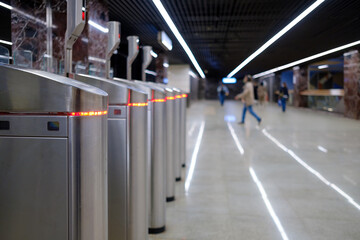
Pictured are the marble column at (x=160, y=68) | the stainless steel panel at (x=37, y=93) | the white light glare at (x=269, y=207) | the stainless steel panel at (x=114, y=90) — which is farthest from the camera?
the marble column at (x=160, y=68)

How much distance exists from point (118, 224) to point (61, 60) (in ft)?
11.0

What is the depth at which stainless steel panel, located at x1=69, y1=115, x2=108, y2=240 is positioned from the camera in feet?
4.94

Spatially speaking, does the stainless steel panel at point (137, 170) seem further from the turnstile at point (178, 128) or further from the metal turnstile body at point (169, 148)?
the turnstile at point (178, 128)

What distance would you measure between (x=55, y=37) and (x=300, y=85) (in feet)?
64.2

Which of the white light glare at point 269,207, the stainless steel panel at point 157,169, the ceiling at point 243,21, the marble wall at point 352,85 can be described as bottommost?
the white light glare at point 269,207

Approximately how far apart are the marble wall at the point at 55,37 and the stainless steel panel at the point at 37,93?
243 cm

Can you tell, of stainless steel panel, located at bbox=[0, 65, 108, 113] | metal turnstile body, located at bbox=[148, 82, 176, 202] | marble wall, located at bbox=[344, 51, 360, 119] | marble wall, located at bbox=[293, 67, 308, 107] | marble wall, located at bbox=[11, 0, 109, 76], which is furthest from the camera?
marble wall, located at bbox=[293, 67, 308, 107]

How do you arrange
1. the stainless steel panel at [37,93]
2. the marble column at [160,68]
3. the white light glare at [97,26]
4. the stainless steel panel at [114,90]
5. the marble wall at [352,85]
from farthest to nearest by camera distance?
1. the marble column at [160,68]
2. the marble wall at [352,85]
3. the white light glare at [97,26]
4. the stainless steel panel at [114,90]
5. the stainless steel panel at [37,93]

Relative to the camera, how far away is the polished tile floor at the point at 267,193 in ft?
10.00

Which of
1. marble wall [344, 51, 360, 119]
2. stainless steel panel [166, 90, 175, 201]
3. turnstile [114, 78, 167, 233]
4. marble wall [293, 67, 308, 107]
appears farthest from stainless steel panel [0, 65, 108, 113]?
marble wall [293, 67, 308, 107]

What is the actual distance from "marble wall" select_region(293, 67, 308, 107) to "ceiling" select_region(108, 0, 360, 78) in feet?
28.9

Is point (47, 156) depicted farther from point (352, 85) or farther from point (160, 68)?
point (160, 68)

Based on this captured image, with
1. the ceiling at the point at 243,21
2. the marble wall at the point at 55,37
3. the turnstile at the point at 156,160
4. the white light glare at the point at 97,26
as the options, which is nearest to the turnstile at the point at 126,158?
the turnstile at the point at 156,160

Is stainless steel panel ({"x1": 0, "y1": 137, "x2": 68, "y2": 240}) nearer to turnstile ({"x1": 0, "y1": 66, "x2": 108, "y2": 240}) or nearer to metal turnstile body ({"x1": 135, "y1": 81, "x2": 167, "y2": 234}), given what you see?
turnstile ({"x1": 0, "y1": 66, "x2": 108, "y2": 240})
